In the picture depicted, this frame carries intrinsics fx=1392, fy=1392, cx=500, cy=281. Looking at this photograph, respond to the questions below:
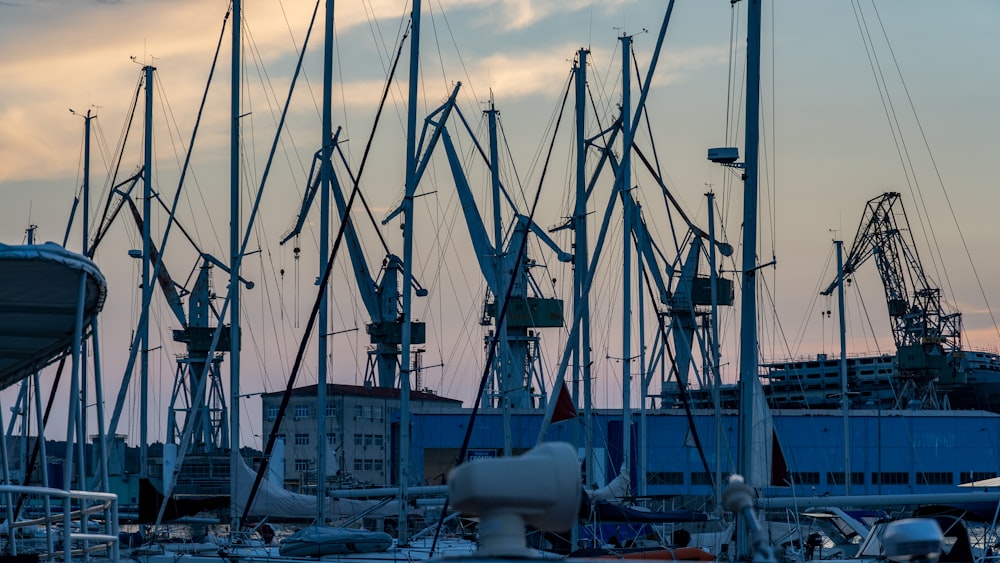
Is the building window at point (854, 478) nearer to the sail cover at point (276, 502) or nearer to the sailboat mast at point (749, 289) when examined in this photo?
the sail cover at point (276, 502)

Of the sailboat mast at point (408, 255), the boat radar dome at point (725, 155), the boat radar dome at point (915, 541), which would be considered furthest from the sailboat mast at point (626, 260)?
the boat radar dome at point (915, 541)

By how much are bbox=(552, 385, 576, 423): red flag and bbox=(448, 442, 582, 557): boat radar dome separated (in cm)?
2521

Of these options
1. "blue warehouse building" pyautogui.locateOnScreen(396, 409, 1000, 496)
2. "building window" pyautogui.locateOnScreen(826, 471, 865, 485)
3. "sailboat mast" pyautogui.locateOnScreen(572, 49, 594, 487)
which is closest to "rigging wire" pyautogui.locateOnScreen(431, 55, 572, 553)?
"sailboat mast" pyautogui.locateOnScreen(572, 49, 594, 487)

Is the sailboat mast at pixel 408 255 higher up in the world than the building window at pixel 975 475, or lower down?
higher up

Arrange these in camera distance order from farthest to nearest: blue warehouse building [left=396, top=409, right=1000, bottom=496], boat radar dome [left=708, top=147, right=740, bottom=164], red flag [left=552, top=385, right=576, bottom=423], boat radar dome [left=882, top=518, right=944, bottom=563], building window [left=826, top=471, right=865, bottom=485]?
building window [left=826, top=471, right=865, bottom=485] → blue warehouse building [left=396, top=409, right=1000, bottom=496] → red flag [left=552, top=385, right=576, bottom=423] → boat radar dome [left=708, top=147, right=740, bottom=164] → boat radar dome [left=882, top=518, right=944, bottom=563]

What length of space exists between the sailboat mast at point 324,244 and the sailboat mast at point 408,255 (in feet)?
6.44

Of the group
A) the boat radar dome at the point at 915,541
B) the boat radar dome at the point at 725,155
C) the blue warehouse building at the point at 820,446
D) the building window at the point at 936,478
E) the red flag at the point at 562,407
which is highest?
the boat radar dome at the point at 725,155

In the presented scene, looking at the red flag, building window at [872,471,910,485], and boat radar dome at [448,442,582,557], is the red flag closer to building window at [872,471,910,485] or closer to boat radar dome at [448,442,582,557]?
boat radar dome at [448,442,582,557]

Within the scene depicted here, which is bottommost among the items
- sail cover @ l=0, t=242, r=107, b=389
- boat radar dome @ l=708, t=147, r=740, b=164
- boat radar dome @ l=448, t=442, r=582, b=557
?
boat radar dome @ l=448, t=442, r=582, b=557

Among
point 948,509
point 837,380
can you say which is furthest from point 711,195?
point 837,380

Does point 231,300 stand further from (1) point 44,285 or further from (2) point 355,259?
(2) point 355,259

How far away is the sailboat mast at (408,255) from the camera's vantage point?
36.2m

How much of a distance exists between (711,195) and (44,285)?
147 feet

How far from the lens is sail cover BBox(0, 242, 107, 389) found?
57.3 feet
